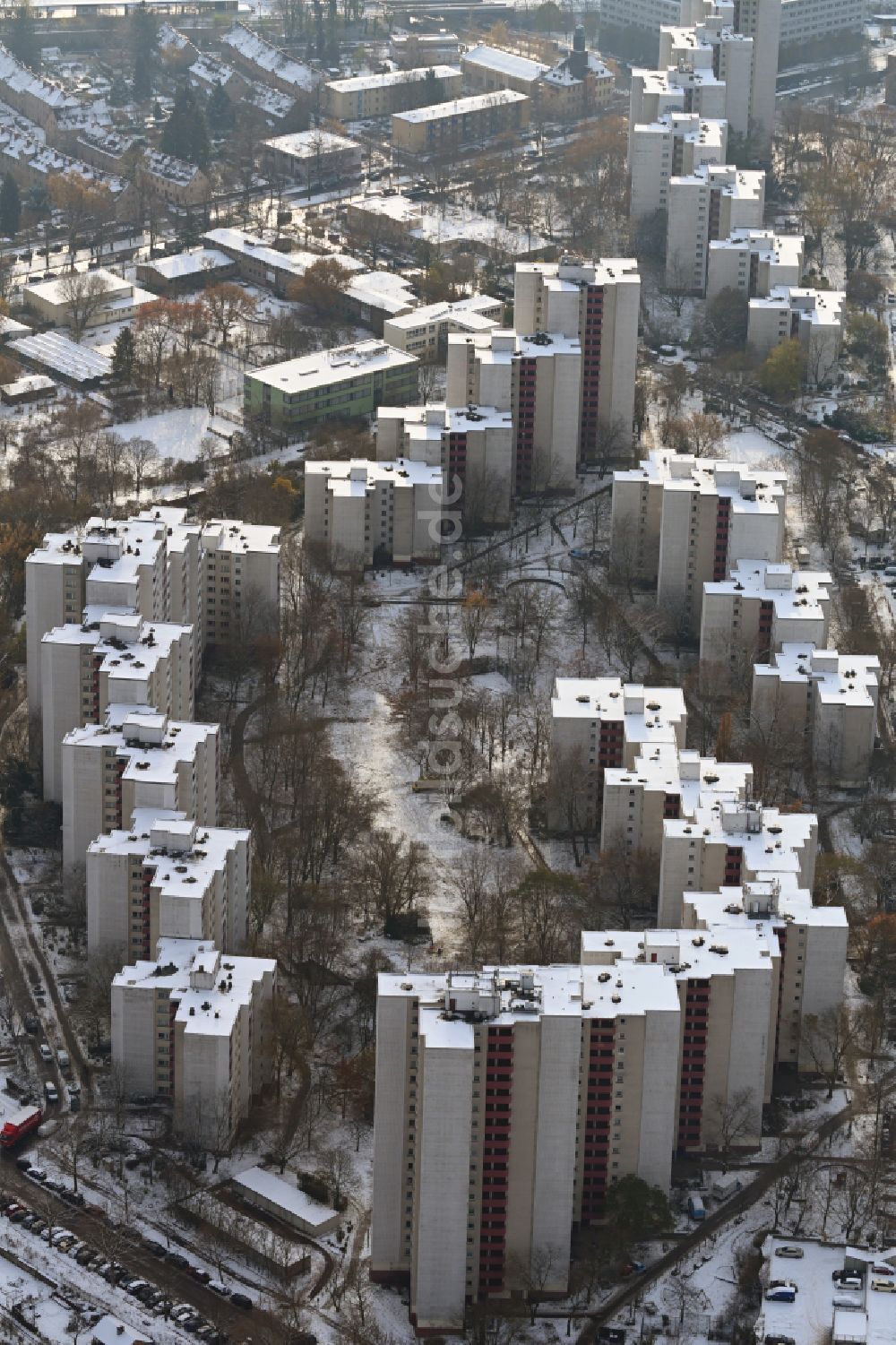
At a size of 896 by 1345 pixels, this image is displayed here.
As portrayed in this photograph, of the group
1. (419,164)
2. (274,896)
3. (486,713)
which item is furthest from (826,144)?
(274,896)

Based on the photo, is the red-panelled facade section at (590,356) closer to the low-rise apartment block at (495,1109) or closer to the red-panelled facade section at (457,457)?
the red-panelled facade section at (457,457)

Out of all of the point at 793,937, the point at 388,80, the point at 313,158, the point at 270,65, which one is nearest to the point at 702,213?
the point at 313,158

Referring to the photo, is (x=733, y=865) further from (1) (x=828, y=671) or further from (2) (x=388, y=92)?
(2) (x=388, y=92)

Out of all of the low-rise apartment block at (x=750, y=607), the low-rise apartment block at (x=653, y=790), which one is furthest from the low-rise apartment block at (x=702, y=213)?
the low-rise apartment block at (x=653, y=790)

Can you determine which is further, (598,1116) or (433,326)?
(433,326)

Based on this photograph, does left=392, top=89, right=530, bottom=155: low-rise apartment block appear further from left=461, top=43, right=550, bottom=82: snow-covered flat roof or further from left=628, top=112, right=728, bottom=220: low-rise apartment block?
left=628, top=112, right=728, bottom=220: low-rise apartment block

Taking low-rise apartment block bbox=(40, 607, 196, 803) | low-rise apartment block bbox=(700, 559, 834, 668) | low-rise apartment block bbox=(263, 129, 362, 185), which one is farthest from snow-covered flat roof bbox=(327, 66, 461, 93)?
low-rise apartment block bbox=(40, 607, 196, 803)

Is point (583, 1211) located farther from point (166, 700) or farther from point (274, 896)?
point (166, 700)
